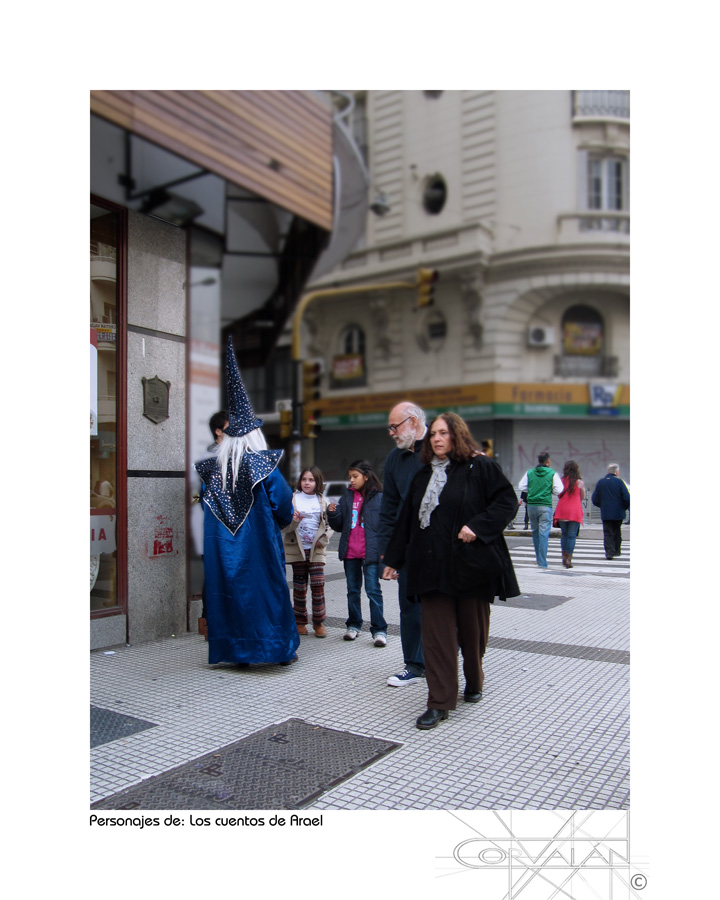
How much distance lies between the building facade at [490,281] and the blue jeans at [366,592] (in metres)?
0.80

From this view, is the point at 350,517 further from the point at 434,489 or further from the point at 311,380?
the point at 311,380

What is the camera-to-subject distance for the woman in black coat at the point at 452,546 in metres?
3.65

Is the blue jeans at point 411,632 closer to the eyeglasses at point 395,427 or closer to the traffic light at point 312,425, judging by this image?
the eyeglasses at point 395,427

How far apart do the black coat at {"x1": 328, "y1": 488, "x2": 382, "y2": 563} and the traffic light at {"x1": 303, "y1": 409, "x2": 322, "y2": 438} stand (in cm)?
159

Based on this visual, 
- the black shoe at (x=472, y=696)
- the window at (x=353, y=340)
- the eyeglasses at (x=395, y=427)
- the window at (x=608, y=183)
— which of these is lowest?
the black shoe at (x=472, y=696)

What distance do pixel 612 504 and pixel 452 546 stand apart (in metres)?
0.84

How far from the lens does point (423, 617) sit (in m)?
3.81

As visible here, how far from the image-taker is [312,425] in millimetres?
7539

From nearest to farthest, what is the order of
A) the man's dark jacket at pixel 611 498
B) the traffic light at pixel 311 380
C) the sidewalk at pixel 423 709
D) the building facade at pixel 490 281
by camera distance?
the sidewalk at pixel 423 709
the man's dark jacket at pixel 611 498
the building facade at pixel 490 281
the traffic light at pixel 311 380

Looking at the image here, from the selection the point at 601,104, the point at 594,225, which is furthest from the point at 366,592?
the point at 601,104

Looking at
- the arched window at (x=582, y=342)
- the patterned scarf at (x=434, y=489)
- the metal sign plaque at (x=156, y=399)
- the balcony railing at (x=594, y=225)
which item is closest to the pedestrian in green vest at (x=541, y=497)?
the patterned scarf at (x=434, y=489)
